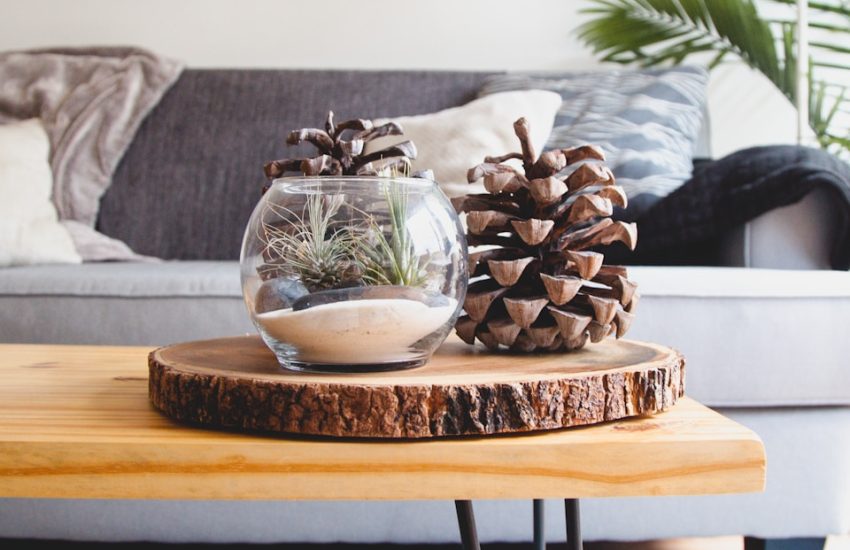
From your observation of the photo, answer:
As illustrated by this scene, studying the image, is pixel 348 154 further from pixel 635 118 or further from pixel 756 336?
pixel 635 118

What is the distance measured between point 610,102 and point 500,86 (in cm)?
24

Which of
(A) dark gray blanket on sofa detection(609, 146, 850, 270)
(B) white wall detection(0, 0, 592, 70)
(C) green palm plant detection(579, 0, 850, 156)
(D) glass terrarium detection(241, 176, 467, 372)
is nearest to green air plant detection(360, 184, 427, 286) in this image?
(D) glass terrarium detection(241, 176, 467, 372)

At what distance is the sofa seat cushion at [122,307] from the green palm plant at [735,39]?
1.37m

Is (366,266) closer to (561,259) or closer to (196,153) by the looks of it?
(561,259)

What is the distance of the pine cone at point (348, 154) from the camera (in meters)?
0.69

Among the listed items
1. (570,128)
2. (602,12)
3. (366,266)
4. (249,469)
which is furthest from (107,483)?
(602,12)

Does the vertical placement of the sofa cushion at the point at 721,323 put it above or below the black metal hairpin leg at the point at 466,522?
above

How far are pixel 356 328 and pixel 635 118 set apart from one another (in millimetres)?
1324

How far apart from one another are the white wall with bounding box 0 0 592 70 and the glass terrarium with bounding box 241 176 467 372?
1839 mm

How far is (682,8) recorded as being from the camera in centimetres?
221

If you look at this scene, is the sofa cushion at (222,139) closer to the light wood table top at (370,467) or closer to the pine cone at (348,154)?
the pine cone at (348,154)

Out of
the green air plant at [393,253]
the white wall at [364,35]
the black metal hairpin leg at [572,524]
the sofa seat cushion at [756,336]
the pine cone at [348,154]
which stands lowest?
the black metal hairpin leg at [572,524]

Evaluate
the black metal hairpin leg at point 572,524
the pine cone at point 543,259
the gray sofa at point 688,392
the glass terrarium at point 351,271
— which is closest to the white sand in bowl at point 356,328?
the glass terrarium at point 351,271

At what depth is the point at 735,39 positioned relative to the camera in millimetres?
2113
